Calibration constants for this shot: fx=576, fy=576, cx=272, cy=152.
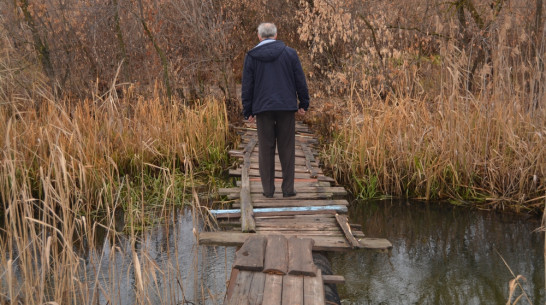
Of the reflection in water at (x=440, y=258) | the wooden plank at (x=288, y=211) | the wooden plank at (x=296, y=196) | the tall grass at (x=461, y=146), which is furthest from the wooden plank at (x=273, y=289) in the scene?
the tall grass at (x=461, y=146)

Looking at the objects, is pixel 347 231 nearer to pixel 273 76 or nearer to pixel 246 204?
pixel 246 204

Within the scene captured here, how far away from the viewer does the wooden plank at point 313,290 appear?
2.99 m

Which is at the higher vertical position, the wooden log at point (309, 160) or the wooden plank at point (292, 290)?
the wooden plank at point (292, 290)

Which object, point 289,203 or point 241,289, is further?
point 289,203

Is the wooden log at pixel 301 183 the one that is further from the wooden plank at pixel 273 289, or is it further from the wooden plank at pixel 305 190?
the wooden plank at pixel 273 289

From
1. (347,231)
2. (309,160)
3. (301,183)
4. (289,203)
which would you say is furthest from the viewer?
(309,160)

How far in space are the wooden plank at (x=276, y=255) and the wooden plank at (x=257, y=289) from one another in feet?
0.22

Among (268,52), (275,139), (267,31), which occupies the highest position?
(267,31)

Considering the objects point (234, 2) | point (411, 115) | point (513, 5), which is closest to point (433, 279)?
point (411, 115)

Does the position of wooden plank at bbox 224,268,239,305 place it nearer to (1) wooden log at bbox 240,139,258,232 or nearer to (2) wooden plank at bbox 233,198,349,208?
(1) wooden log at bbox 240,139,258,232

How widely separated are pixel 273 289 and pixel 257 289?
87 millimetres

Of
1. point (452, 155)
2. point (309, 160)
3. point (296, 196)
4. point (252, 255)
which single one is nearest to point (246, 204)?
point (296, 196)

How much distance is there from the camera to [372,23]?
27.9ft

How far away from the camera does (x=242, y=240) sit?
4.14m
